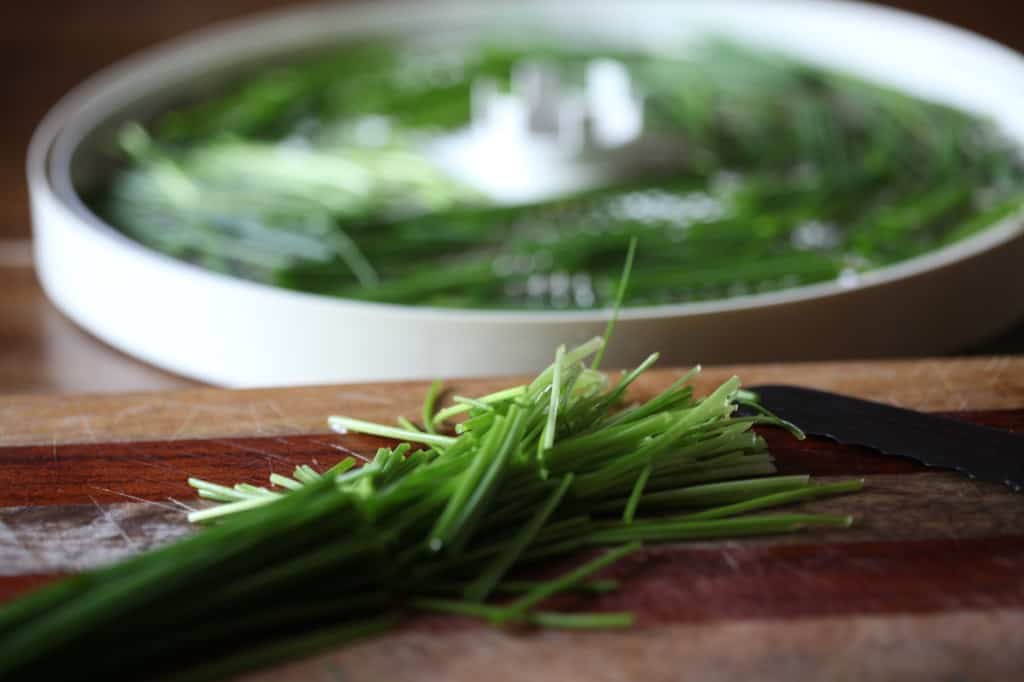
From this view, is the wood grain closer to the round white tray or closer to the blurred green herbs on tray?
the round white tray

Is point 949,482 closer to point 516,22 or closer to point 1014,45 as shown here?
point 516,22

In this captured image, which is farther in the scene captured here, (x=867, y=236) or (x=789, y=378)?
(x=867, y=236)

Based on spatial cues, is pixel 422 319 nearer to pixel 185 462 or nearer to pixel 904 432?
pixel 185 462

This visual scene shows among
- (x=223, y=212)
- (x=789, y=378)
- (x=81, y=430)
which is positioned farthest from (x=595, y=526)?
(x=223, y=212)

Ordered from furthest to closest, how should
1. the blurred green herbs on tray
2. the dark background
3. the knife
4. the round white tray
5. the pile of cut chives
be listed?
the dark background → the blurred green herbs on tray → the round white tray → the knife → the pile of cut chives

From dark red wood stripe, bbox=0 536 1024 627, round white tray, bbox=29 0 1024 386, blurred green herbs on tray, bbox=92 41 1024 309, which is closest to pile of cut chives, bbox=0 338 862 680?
dark red wood stripe, bbox=0 536 1024 627

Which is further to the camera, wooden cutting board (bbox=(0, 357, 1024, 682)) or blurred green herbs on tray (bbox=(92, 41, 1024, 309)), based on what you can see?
blurred green herbs on tray (bbox=(92, 41, 1024, 309))

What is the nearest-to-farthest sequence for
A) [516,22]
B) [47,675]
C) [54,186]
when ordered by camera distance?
[47,675]
[54,186]
[516,22]
